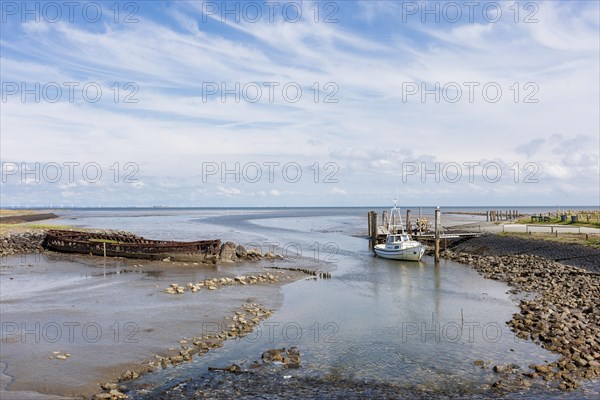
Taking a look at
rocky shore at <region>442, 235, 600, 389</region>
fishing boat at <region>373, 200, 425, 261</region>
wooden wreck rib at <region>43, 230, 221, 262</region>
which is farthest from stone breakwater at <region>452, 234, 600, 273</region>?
wooden wreck rib at <region>43, 230, 221, 262</region>

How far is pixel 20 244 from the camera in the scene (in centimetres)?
5288

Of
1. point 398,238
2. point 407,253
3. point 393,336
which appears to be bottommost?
point 393,336

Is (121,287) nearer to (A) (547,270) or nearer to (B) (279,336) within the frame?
(B) (279,336)

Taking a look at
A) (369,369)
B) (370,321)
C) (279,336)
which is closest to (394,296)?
(370,321)

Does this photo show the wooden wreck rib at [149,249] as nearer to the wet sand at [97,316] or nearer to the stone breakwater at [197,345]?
the wet sand at [97,316]

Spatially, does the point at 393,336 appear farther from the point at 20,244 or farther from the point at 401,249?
the point at 20,244

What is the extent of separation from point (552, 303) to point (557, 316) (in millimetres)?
4041

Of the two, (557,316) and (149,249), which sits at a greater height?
(149,249)

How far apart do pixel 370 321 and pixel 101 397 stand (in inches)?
538

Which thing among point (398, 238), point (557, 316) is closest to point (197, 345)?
point (557, 316)

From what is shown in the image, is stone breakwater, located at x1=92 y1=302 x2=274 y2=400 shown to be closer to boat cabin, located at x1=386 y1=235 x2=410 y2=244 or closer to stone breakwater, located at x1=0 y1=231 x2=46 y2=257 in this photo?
boat cabin, located at x1=386 y1=235 x2=410 y2=244

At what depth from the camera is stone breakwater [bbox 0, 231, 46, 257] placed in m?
49.3

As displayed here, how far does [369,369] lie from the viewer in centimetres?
1677

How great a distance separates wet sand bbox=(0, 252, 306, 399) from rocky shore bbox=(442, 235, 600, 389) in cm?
1253
